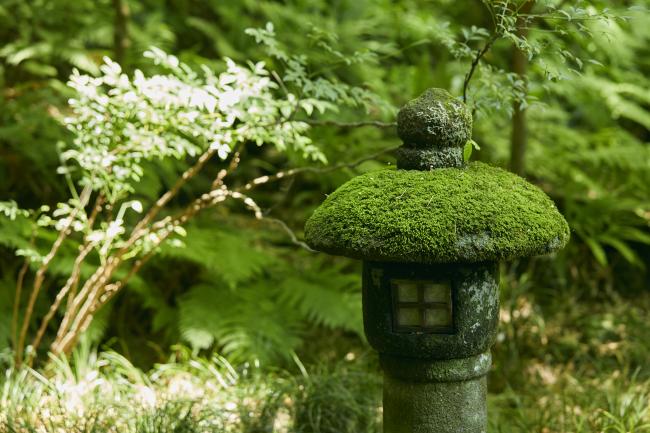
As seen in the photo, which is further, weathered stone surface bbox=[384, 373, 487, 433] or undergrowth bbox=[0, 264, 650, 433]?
undergrowth bbox=[0, 264, 650, 433]

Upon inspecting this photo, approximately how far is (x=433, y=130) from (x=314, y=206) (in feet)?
9.90

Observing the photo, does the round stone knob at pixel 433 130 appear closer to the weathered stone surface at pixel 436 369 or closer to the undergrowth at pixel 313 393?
the weathered stone surface at pixel 436 369

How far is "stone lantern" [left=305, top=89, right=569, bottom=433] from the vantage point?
2.30 m

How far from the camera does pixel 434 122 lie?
98.7 inches

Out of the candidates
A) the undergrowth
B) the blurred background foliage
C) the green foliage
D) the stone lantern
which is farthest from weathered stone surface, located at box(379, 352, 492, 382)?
the green foliage

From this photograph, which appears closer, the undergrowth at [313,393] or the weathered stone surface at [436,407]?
the weathered stone surface at [436,407]

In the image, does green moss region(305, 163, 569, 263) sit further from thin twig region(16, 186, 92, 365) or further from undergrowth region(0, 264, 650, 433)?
thin twig region(16, 186, 92, 365)

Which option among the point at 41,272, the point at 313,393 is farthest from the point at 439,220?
the point at 41,272

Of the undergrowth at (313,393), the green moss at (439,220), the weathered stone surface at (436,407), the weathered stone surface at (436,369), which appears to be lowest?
the undergrowth at (313,393)

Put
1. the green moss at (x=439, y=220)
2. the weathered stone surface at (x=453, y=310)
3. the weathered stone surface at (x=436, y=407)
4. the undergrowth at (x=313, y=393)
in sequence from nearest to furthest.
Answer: the green moss at (x=439, y=220), the weathered stone surface at (x=453, y=310), the weathered stone surface at (x=436, y=407), the undergrowth at (x=313, y=393)

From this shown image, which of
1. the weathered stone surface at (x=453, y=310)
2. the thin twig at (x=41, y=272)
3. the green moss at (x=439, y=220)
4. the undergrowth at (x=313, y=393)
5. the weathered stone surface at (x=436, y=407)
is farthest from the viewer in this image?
the thin twig at (x=41, y=272)

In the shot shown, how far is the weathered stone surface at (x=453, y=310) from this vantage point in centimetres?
250

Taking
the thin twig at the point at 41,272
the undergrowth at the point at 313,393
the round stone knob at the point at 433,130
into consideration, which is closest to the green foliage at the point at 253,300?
the undergrowth at the point at 313,393

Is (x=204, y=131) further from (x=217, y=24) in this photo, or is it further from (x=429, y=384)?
(x=217, y=24)
